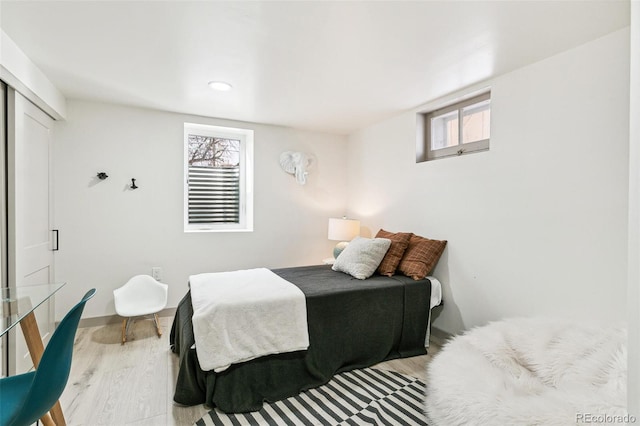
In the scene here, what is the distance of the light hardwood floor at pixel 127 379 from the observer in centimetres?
189

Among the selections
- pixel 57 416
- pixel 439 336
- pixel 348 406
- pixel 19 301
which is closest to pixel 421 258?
pixel 439 336

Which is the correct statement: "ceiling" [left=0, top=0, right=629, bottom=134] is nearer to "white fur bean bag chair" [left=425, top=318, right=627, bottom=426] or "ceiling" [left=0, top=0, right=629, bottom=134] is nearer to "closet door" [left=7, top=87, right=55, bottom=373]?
"closet door" [left=7, top=87, right=55, bottom=373]

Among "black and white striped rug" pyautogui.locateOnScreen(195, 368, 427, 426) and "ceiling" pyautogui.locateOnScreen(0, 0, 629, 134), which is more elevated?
"ceiling" pyautogui.locateOnScreen(0, 0, 629, 134)

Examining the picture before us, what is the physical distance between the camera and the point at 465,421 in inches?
59.7

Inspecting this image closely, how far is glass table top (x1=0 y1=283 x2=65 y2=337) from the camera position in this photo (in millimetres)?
1429

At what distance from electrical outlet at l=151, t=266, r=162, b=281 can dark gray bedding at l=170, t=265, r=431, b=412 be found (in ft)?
3.02

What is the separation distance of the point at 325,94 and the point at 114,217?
2475mm

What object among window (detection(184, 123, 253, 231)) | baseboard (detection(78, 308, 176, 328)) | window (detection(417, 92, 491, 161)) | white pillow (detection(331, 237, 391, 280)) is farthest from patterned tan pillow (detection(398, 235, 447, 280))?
baseboard (detection(78, 308, 176, 328))

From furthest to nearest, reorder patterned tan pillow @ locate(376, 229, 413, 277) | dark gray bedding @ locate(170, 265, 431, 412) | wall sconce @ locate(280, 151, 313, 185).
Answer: wall sconce @ locate(280, 151, 313, 185) → patterned tan pillow @ locate(376, 229, 413, 277) → dark gray bedding @ locate(170, 265, 431, 412)

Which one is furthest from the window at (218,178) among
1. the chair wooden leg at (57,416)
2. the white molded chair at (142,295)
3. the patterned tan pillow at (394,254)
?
the chair wooden leg at (57,416)

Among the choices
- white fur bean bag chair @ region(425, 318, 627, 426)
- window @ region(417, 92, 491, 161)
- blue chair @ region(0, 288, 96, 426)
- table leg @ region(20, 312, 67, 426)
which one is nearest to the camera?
blue chair @ region(0, 288, 96, 426)

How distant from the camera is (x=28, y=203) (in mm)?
2479

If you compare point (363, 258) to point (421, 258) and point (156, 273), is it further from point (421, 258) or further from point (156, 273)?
point (156, 273)

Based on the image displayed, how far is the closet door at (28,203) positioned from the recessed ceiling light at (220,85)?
4.30 feet
